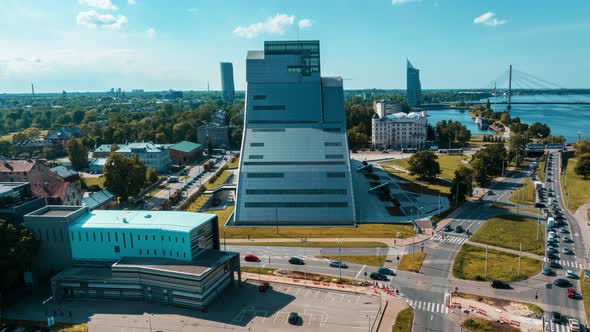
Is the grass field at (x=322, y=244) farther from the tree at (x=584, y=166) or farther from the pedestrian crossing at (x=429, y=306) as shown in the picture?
the tree at (x=584, y=166)

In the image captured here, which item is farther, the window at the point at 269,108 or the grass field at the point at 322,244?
the window at the point at 269,108

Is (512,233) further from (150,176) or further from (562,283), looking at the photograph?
(150,176)

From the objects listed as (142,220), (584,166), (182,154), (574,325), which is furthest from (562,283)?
(182,154)

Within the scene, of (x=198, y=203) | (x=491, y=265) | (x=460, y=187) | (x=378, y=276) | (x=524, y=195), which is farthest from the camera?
(x=524, y=195)

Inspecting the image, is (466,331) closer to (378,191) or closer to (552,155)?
(378,191)

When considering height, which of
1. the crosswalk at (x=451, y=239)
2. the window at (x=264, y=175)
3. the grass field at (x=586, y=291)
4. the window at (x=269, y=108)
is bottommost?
the grass field at (x=586, y=291)

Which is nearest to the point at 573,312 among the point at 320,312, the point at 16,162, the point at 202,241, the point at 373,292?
the point at 373,292

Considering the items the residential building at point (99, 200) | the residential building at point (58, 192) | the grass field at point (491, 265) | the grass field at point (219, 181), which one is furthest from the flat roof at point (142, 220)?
the grass field at point (219, 181)
